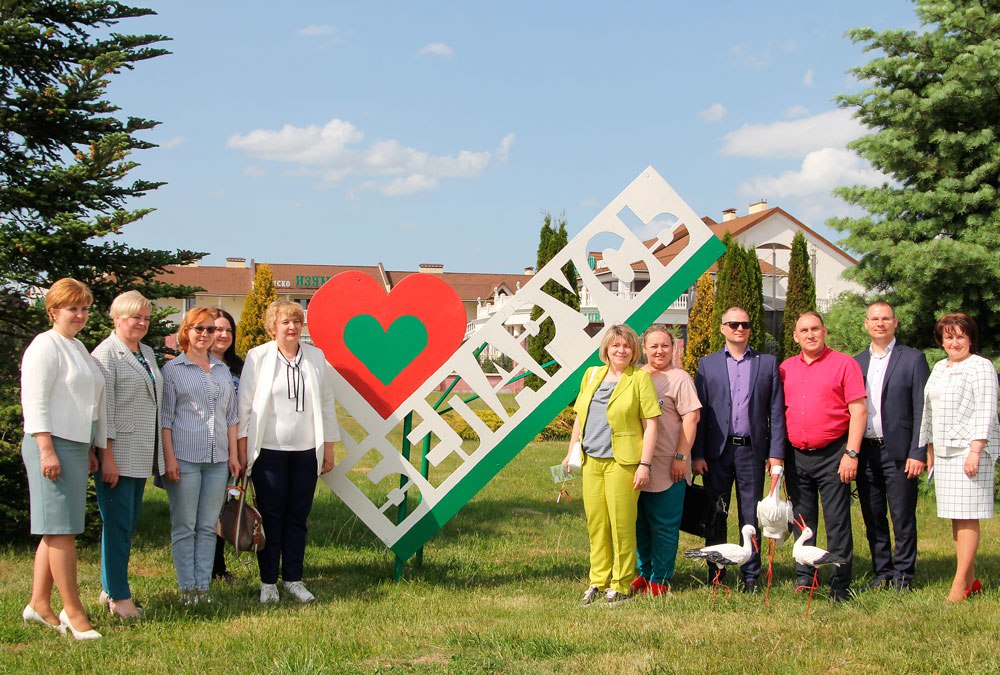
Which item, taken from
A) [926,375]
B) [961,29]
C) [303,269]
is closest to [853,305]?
[961,29]

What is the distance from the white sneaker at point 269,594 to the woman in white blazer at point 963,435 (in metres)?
3.65

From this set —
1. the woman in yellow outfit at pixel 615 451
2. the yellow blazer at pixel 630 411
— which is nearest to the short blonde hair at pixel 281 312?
the woman in yellow outfit at pixel 615 451

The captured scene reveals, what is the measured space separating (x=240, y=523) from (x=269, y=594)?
47cm

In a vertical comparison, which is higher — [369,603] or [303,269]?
[303,269]

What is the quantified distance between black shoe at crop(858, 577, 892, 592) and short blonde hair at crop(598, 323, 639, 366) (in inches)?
74.5

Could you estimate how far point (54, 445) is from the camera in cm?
385

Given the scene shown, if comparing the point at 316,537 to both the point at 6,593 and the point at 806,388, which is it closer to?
the point at 6,593

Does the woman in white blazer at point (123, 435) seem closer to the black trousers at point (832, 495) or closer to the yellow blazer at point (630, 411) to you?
the yellow blazer at point (630, 411)

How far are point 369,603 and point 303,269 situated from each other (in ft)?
153

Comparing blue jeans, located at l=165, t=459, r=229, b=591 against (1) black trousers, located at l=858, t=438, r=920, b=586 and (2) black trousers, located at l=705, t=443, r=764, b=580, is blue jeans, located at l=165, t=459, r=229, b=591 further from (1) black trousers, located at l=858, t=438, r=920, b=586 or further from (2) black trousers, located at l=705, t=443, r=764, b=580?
(1) black trousers, located at l=858, t=438, r=920, b=586

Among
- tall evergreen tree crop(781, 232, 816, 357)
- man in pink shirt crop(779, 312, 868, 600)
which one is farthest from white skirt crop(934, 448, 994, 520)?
tall evergreen tree crop(781, 232, 816, 357)

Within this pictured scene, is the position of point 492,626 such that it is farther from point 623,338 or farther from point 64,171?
point 64,171

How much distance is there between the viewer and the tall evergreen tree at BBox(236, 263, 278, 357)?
25188 mm

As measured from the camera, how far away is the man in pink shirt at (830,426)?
14.9ft
